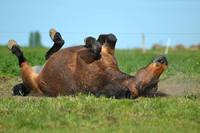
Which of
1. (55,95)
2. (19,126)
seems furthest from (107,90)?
(19,126)

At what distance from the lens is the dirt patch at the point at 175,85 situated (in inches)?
471

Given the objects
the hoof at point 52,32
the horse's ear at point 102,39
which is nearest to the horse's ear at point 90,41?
the horse's ear at point 102,39

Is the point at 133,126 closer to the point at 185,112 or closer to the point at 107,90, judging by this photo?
the point at 185,112

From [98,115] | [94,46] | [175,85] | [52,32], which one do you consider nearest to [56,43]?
[52,32]

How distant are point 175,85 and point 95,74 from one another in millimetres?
3082

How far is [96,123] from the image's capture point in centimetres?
824

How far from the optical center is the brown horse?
10.5 metres

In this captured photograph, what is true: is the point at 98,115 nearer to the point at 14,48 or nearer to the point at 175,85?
the point at 14,48

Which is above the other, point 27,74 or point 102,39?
point 102,39

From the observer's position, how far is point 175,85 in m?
13.0

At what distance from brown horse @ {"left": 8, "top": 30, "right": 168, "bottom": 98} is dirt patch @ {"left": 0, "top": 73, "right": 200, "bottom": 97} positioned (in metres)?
1.08

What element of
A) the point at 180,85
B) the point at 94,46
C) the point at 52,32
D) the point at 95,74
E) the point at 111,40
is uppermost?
the point at 52,32

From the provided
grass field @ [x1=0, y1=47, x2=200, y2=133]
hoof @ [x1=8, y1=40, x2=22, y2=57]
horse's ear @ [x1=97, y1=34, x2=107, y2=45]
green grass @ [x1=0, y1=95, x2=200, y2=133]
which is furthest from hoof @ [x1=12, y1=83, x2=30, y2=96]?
horse's ear @ [x1=97, y1=34, x2=107, y2=45]

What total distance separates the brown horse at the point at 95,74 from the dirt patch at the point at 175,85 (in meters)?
1.08
